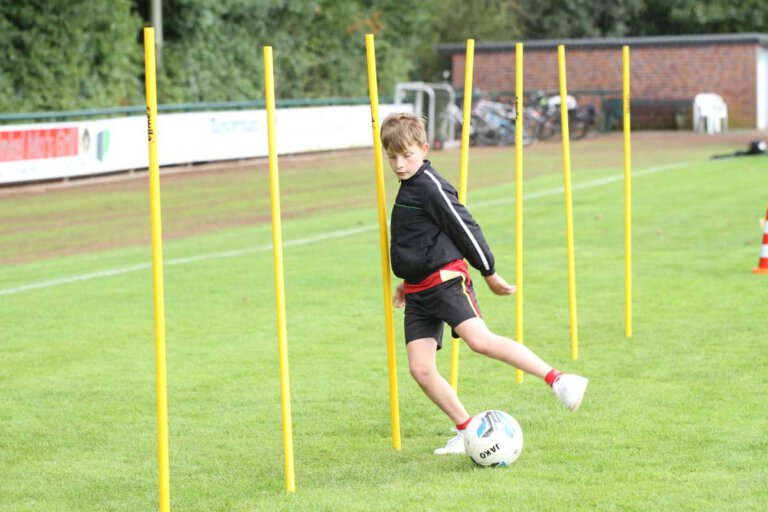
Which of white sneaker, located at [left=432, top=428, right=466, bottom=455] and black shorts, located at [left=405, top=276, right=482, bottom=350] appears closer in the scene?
black shorts, located at [left=405, top=276, right=482, bottom=350]

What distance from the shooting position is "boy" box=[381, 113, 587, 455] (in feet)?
21.0

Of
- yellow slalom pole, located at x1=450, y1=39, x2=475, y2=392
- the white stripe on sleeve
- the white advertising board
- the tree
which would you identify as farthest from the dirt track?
the white stripe on sleeve

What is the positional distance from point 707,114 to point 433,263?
43805 millimetres

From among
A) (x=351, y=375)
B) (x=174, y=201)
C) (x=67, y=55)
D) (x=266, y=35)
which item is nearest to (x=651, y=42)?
(x=266, y=35)

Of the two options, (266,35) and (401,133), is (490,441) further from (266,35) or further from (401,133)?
(266,35)

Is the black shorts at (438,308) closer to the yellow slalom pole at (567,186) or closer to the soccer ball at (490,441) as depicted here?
the soccer ball at (490,441)

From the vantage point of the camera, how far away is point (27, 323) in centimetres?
1167

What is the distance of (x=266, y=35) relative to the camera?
44156mm

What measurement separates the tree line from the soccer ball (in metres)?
26.8

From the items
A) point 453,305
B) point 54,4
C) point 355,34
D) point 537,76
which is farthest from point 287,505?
point 537,76

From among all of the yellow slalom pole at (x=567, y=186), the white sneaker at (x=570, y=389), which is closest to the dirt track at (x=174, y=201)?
the yellow slalom pole at (x=567, y=186)

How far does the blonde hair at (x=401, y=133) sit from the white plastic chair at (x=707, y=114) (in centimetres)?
4337

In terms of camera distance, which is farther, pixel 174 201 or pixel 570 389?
pixel 174 201

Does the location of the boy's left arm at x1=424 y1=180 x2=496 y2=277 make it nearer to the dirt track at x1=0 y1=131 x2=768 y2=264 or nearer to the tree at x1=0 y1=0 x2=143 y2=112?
the dirt track at x1=0 y1=131 x2=768 y2=264
